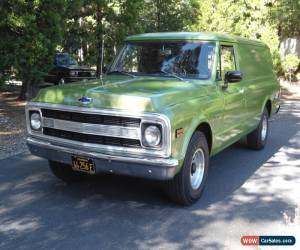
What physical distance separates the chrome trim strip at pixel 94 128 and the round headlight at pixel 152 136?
96mm

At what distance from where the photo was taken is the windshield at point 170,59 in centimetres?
597

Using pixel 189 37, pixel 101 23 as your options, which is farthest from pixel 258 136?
pixel 101 23

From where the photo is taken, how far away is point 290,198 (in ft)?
18.9

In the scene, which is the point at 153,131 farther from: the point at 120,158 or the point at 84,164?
the point at 84,164

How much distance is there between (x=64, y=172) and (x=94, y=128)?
4.55 ft

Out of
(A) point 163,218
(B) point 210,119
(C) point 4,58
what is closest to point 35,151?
(A) point 163,218

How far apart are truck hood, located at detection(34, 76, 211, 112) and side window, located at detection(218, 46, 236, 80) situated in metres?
0.54

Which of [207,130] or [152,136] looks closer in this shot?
[152,136]

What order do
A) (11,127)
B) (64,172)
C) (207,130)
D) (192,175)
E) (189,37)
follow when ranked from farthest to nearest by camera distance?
1. (11,127)
2. (189,37)
3. (64,172)
4. (207,130)
5. (192,175)

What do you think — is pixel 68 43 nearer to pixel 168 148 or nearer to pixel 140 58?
pixel 140 58

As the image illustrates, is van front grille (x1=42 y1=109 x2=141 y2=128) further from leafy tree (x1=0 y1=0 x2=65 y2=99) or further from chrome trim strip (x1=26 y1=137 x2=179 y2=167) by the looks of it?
leafy tree (x1=0 y1=0 x2=65 y2=99)

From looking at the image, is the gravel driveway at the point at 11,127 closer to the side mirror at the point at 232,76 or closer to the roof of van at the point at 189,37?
the roof of van at the point at 189,37

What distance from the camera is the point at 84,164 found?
5.03 meters

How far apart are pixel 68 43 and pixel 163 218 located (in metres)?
11.8
